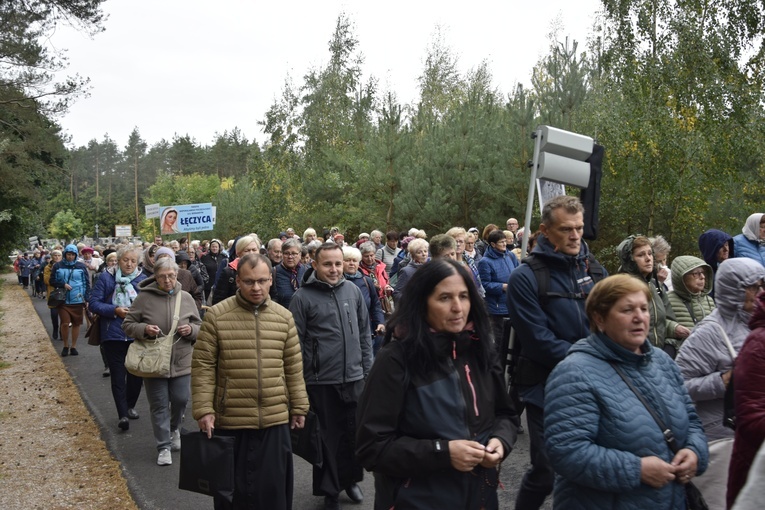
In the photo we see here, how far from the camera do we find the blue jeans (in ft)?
22.5

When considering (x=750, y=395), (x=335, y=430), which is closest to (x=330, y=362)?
(x=335, y=430)

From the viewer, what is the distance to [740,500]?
168 centimetres

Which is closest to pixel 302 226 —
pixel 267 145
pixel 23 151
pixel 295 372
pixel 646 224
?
pixel 267 145

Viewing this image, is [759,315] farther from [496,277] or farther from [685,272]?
[496,277]

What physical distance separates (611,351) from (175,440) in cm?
563

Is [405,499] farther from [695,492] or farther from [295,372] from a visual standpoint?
[295,372]

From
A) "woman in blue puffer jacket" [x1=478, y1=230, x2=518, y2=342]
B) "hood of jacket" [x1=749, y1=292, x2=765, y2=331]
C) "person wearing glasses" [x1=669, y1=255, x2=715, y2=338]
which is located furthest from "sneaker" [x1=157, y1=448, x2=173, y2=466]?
"hood of jacket" [x1=749, y1=292, x2=765, y2=331]

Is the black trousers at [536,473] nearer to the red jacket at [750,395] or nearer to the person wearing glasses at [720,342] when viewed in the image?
the person wearing glasses at [720,342]

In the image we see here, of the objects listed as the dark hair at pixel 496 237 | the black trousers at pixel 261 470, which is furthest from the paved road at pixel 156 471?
the dark hair at pixel 496 237

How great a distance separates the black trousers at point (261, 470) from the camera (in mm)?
4535

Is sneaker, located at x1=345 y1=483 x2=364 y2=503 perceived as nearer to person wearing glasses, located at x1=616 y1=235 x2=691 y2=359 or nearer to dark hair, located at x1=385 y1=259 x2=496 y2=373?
person wearing glasses, located at x1=616 y1=235 x2=691 y2=359

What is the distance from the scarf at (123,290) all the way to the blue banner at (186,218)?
42.8ft

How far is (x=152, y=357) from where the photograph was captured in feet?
21.9

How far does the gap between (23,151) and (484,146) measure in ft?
45.7
